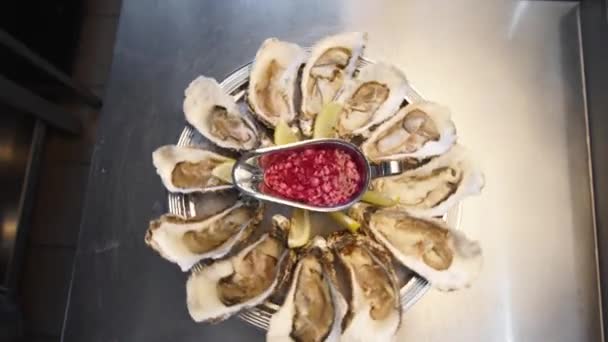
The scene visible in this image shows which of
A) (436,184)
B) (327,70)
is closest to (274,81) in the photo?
(327,70)

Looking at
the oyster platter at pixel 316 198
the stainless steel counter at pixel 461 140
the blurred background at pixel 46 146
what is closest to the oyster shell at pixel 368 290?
the oyster platter at pixel 316 198

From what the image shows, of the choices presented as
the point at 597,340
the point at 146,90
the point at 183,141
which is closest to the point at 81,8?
the point at 146,90

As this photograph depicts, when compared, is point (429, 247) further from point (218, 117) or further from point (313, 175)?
point (218, 117)

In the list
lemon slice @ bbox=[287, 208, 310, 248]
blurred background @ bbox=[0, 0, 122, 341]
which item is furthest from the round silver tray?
blurred background @ bbox=[0, 0, 122, 341]

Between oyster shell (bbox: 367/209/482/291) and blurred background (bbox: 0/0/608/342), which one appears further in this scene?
blurred background (bbox: 0/0/608/342)

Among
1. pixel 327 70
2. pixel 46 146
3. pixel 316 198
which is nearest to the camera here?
pixel 316 198

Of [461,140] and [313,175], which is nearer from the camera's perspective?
[313,175]

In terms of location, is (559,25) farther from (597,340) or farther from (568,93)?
(597,340)

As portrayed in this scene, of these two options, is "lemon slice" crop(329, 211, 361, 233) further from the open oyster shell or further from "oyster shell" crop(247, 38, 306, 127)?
"oyster shell" crop(247, 38, 306, 127)
